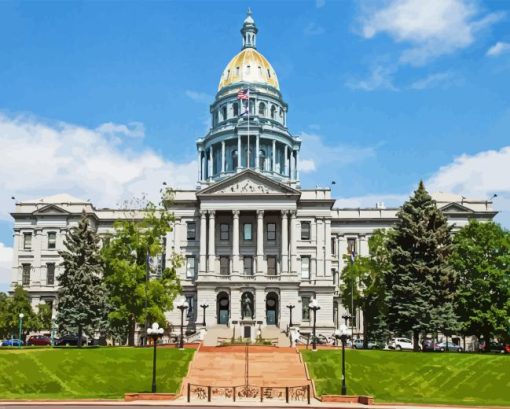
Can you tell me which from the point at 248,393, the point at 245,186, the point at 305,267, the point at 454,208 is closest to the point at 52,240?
the point at 245,186

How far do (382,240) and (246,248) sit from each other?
20.1m

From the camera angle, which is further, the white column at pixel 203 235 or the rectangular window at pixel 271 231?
the rectangular window at pixel 271 231

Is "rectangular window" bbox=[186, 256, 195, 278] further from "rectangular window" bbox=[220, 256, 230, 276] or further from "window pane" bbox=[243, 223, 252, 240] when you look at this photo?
"window pane" bbox=[243, 223, 252, 240]

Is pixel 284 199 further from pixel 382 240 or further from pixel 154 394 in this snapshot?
pixel 154 394

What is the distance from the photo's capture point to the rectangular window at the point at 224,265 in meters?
82.2

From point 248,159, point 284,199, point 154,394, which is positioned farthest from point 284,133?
point 154,394

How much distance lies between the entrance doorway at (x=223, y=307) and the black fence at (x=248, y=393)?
40.8m

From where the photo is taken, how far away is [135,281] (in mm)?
60375

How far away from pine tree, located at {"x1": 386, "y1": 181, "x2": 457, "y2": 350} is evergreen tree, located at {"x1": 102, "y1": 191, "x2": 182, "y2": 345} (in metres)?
19.6

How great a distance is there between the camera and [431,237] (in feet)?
192

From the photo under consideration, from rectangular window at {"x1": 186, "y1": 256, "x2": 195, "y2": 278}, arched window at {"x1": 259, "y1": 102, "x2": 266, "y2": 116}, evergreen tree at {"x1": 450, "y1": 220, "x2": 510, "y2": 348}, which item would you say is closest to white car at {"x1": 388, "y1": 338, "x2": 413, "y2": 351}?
evergreen tree at {"x1": 450, "y1": 220, "x2": 510, "y2": 348}

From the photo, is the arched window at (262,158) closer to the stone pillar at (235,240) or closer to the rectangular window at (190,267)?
the stone pillar at (235,240)

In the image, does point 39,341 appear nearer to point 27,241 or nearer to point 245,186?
point 27,241

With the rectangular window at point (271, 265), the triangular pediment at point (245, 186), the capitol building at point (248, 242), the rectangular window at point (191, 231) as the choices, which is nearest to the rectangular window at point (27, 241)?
the capitol building at point (248, 242)
